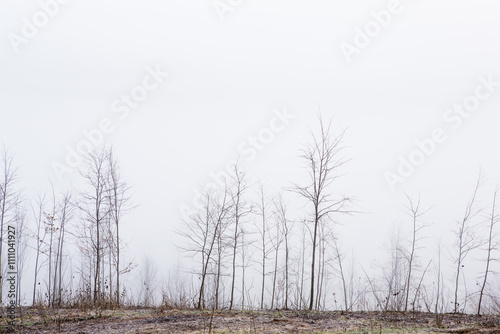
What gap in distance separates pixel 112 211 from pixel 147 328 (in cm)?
1252

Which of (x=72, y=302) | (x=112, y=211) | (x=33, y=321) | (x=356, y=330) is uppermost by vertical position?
(x=112, y=211)

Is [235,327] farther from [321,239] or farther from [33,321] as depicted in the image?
[321,239]

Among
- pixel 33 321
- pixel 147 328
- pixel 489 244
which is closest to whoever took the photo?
pixel 147 328

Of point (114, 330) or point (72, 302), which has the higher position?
point (114, 330)

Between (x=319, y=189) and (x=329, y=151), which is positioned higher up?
(x=329, y=151)

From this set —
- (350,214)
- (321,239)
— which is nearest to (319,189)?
(350,214)

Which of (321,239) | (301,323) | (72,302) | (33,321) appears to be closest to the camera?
(301,323)

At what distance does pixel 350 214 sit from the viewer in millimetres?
15094

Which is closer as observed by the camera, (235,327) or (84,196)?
(235,327)

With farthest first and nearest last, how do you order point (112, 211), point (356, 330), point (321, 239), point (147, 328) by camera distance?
point (321, 239)
point (112, 211)
point (147, 328)
point (356, 330)

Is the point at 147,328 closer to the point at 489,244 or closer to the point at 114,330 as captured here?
the point at 114,330

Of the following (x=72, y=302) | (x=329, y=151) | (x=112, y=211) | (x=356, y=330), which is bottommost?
(x=72, y=302)

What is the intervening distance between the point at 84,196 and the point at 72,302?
4929mm

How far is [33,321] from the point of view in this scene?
36.0 feet
